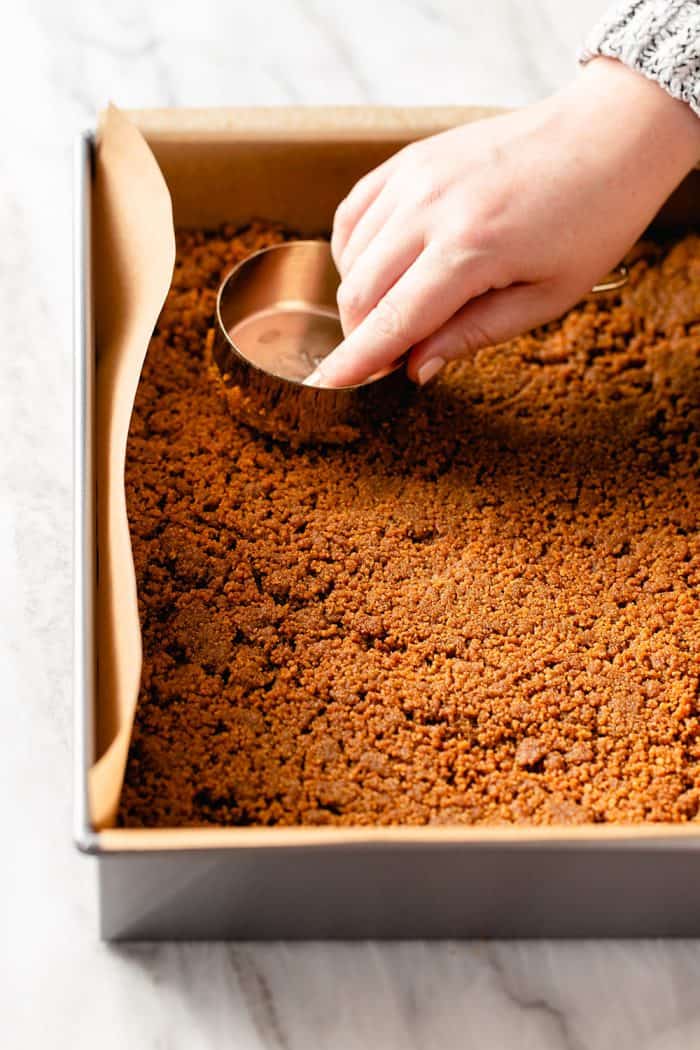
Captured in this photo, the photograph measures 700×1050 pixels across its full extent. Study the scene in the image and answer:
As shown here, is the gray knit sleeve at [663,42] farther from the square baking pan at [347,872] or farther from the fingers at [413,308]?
the square baking pan at [347,872]

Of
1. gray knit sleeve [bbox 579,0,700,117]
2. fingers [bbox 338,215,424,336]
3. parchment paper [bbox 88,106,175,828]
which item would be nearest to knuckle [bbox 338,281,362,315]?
fingers [bbox 338,215,424,336]

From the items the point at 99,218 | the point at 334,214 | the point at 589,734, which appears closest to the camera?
the point at 589,734

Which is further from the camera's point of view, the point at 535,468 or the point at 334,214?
the point at 334,214

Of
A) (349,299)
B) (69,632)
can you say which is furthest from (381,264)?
(69,632)

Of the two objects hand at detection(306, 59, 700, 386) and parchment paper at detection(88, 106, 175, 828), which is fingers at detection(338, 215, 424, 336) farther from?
parchment paper at detection(88, 106, 175, 828)

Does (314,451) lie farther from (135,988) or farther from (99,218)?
(135,988)

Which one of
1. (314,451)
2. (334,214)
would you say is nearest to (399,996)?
(314,451)
